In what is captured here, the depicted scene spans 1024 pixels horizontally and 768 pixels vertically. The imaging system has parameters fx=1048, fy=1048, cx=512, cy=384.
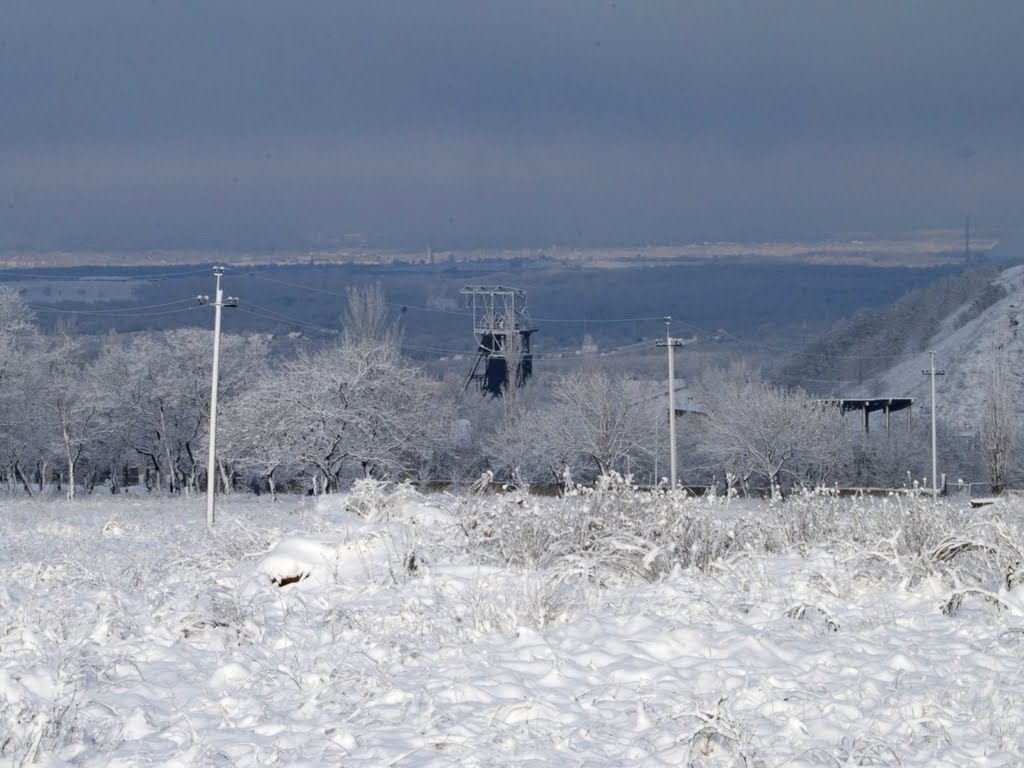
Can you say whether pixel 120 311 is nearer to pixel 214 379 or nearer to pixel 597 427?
pixel 597 427

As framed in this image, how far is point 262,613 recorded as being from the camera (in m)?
7.91

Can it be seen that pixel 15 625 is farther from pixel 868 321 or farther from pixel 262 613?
pixel 868 321

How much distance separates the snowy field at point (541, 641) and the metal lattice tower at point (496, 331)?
180 ft

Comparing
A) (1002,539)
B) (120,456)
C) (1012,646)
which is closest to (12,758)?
(1012,646)

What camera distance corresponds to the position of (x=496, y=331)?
67.4 m

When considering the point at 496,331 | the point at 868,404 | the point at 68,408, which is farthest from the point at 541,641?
the point at 496,331

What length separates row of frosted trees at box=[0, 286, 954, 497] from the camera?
144 ft

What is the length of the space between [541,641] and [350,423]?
36635 millimetres

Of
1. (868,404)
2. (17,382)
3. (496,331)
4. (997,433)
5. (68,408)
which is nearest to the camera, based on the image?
(17,382)

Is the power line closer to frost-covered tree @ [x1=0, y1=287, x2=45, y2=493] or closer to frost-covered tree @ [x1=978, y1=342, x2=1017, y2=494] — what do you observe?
frost-covered tree @ [x1=0, y1=287, x2=45, y2=493]

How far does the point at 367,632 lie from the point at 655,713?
258 centimetres

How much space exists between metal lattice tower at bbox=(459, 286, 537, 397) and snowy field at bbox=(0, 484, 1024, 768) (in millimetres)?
54877

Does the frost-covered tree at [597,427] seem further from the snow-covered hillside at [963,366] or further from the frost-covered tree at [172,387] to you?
the snow-covered hillside at [963,366]

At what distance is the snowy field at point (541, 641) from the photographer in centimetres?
527
